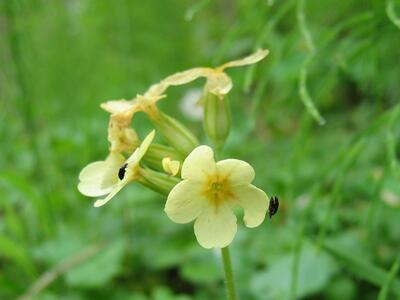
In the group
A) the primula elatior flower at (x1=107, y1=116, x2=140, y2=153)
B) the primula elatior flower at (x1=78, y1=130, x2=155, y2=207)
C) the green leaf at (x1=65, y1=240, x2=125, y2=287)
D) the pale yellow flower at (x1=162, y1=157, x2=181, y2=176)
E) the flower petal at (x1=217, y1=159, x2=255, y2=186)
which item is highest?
the green leaf at (x1=65, y1=240, x2=125, y2=287)

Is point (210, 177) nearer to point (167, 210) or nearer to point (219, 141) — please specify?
point (167, 210)

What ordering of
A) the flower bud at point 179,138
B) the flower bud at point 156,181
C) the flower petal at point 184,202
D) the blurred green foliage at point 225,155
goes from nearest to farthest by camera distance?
1. the flower petal at point 184,202
2. the flower bud at point 156,181
3. the flower bud at point 179,138
4. the blurred green foliage at point 225,155

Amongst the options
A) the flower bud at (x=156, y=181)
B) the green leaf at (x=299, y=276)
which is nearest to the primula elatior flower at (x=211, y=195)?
the flower bud at (x=156, y=181)

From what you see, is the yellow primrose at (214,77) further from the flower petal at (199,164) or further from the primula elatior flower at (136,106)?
the flower petal at (199,164)

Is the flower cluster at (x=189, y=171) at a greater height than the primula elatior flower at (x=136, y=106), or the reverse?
the primula elatior flower at (x=136, y=106)

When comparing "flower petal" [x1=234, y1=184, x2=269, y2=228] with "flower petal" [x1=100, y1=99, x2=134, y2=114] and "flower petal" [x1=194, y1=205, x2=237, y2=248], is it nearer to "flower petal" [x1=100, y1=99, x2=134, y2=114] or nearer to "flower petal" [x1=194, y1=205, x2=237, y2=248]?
"flower petal" [x1=194, y1=205, x2=237, y2=248]

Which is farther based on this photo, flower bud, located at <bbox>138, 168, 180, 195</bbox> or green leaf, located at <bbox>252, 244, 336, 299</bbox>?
green leaf, located at <bbox>252, 244, 336, 299</bbox>

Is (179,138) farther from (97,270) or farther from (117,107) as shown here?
(97,270)

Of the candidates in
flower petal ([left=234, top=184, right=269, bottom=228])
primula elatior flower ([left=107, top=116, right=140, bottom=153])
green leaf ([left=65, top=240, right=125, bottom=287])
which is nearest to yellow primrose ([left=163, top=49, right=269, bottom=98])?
primula elatior flower ([left=107, top=116, right=140, bottom=153])
